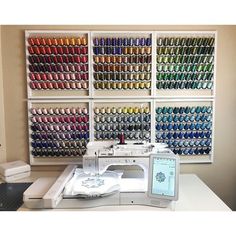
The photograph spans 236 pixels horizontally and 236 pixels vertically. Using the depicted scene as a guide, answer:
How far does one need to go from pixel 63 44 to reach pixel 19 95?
57 cm

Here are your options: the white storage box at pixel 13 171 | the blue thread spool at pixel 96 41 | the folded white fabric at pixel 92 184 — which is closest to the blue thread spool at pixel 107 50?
the blue thread spool at pixel 96 41

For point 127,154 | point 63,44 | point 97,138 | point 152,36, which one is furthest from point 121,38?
point 127,154

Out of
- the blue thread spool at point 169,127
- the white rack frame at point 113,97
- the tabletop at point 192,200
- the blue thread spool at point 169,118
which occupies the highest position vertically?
the white rack frame at point 113,97

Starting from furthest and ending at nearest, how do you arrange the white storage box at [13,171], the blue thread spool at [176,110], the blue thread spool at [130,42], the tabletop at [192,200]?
the blue thread spool at [176,110]
the blue thread spool at [130,42]
the white storage box at [13,171]
the tabletop at [192,200]

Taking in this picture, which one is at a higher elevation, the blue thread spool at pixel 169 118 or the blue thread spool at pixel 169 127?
the blue thread spool at pixel 169 118

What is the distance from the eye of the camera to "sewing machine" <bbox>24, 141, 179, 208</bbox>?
169cm

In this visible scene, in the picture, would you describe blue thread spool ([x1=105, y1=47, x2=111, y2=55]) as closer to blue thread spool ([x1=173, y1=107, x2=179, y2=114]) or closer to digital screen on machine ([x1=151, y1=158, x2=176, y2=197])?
blue thread spool ([x1=173, y1=107, x2=179, y2=114])

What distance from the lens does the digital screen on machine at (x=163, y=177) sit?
67.5 inches

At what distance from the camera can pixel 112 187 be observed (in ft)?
5.87

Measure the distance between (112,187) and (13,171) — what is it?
0.89 metres

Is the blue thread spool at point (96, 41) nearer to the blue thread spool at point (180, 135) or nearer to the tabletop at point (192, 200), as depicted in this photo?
the blue thread spool at point (180, 135)

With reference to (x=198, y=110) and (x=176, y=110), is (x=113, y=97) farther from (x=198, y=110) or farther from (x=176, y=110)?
(x=198, y=110)

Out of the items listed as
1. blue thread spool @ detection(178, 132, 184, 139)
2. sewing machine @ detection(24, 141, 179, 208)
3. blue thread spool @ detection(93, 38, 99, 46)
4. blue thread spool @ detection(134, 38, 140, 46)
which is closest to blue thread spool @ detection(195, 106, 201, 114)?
blue thread spool @ detection(178, 132, 184, 139)
